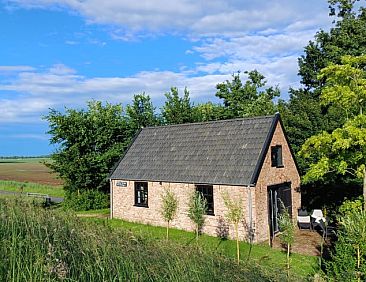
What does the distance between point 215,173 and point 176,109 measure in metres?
15.7

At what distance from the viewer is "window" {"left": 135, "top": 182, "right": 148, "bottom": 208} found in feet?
68.4

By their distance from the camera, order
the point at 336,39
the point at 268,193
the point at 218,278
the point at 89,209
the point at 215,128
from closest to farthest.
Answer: the point at 218,278 < the point at 268,193 < the point at 215,128 < the point at 89,209 < the point at 336,39

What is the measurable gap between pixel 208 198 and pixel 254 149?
10.5 ft

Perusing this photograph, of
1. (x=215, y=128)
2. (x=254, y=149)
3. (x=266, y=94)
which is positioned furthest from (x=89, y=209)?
(x=266, y=94)

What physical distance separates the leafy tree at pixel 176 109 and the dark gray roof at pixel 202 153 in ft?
28.4

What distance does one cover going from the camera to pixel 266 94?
48750 millimetres

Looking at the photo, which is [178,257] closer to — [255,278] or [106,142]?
[255,278]

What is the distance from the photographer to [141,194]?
69.3 ft

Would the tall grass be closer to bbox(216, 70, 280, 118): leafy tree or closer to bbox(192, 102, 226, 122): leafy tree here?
bbox(192, 102, 226, 122): leafy tree

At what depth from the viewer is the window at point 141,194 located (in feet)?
68.4

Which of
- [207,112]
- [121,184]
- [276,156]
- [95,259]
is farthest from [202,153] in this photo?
[207,112]

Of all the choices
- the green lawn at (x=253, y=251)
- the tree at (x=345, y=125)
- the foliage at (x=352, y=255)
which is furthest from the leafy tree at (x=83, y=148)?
the foliage at (x=352, y=255)

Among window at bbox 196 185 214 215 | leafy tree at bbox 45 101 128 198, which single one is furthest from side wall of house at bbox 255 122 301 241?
leafy tree at bbox 45 101 128 198

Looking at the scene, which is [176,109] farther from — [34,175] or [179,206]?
[34,175]
